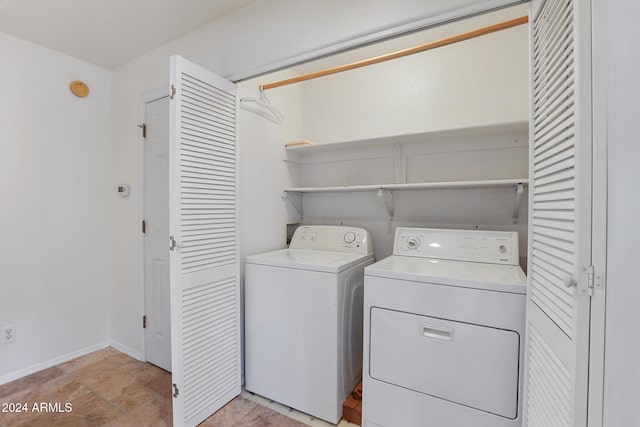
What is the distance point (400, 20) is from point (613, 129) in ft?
3.26

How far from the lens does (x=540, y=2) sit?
102 cm

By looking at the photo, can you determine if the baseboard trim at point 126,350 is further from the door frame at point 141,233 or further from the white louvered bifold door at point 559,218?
the white louvered bifold door at point 559,218

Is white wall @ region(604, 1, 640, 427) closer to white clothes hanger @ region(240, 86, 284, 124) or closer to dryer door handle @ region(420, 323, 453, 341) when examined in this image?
dryer door handle @ region(420, 323, 453, 341)

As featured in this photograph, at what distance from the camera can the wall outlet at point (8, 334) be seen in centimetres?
209

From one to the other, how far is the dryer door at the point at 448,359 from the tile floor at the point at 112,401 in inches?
23.0

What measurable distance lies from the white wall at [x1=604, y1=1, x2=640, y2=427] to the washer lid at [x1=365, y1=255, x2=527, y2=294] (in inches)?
25.1

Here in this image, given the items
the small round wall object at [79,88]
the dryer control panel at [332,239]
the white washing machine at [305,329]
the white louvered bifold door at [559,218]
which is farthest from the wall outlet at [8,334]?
the white louvered bifold door at [559,218]

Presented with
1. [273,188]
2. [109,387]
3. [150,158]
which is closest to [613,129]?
[273,188]

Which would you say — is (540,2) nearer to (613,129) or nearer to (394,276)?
(613,129)

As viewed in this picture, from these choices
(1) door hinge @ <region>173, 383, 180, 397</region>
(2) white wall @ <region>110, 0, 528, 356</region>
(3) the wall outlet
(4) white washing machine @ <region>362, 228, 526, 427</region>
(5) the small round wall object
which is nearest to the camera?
(4) white washing machine @ <region>362, 228, 526, 427</region>

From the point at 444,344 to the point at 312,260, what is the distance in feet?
2.90

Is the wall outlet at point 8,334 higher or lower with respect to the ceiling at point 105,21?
lower

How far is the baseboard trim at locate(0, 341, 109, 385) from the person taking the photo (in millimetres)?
2102

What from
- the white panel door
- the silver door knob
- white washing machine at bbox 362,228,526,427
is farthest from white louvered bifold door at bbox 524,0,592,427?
the white panel door
